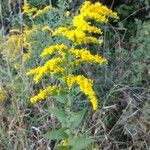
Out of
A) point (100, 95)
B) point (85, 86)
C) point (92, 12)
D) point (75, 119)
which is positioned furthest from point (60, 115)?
point (100, 95)

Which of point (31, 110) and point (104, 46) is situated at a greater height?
point (104, 46)

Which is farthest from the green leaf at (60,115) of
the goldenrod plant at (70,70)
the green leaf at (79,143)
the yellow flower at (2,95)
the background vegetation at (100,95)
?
the yellow flower at (2,95)

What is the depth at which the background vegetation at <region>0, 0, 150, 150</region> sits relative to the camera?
3064mm

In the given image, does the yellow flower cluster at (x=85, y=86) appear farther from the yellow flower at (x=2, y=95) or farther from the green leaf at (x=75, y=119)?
the yellow flower at (x=2, y=95)

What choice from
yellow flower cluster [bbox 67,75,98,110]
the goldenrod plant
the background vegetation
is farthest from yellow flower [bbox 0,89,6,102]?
yellow flower cluster [bbox 67,75,98,110]

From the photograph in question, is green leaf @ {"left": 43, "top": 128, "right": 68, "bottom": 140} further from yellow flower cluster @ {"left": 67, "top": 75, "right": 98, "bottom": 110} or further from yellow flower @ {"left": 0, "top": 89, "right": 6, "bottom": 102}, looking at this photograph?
yellow flower @ {"left": 0, "top": 89, "right": 6, "bottom": 102}

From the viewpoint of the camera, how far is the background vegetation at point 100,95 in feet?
10.1

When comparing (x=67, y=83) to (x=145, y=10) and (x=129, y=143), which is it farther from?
(x=145, y=10)

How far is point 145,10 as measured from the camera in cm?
412

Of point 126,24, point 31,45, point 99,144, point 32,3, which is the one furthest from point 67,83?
point 32,3

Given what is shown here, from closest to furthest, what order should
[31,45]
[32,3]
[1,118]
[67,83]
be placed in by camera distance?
[67,83] → [1,118] → [31,45] → [32,3]

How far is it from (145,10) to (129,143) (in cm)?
145

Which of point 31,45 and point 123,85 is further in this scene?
point 31,45

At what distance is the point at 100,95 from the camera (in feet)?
10.9
